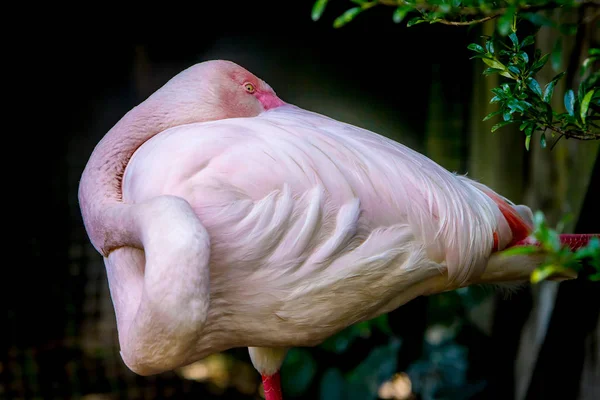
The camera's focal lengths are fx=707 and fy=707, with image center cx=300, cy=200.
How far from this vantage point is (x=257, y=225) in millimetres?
1138

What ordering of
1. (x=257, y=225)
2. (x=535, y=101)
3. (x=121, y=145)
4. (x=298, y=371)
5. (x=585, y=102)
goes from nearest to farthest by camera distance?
1. (x=585, y=102)
2. (x=535, y=101)
3. (x=257, y=225)
4. (x=121, y=145)
5. (x=298, y=371)

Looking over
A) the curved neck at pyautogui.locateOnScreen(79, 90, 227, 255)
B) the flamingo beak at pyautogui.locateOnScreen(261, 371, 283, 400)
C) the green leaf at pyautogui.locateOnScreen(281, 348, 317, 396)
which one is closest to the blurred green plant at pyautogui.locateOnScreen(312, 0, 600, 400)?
the curved neck at pyautogui.locateOnScreen(79, 90, 227, 255)

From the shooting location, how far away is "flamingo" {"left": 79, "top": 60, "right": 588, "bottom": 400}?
1060 mm

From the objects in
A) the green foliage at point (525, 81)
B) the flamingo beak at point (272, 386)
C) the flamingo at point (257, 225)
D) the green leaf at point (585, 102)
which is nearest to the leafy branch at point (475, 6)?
the green foliage at point (525, 81)

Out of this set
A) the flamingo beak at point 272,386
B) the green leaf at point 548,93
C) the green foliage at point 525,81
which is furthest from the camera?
the flamingo beak at point 272,386

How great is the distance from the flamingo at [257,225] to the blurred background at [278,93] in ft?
3.89

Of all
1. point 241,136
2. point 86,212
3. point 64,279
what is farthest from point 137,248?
point 64,279

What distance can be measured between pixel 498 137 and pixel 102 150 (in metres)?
1.61

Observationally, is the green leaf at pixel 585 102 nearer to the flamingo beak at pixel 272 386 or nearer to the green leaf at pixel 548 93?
the green leaf at pixel 548 93

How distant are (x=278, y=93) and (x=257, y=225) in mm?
1452

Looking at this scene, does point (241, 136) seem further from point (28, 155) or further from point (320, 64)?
point (28, 155)

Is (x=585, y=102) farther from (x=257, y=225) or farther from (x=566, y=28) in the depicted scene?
(x=257, y=225)

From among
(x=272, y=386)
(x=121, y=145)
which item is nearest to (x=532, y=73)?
(x=121, y=145)

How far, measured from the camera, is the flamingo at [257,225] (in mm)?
1060
